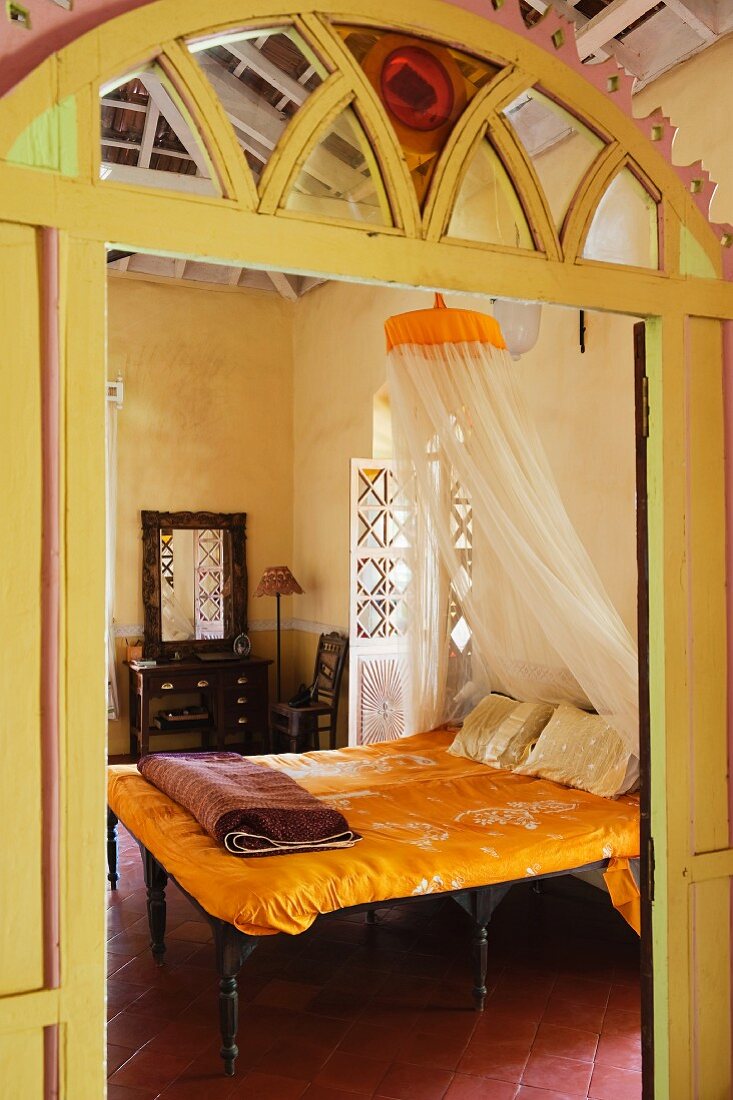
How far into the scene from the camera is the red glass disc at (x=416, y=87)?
199 cm

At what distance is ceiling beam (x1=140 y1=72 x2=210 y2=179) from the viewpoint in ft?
6.07

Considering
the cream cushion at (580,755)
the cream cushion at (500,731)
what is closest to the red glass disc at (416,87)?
the cream cushion at (580,755)

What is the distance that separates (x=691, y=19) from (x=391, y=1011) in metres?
4.23

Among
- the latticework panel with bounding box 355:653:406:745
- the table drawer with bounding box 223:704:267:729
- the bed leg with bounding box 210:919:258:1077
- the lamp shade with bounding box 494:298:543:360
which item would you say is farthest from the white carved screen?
the bed leg with bounding box 210:919:258:1077

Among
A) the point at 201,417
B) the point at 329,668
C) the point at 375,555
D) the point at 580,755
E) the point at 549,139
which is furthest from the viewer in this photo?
the point at 201,417

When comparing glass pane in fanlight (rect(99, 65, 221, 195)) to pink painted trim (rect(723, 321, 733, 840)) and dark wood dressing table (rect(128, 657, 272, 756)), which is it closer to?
pink painted trim (rect(723, 321, 733, 840))

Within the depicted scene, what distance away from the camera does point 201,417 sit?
27.2 ft

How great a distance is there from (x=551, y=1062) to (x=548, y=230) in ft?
9.27

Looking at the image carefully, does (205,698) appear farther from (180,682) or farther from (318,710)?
(318,710)

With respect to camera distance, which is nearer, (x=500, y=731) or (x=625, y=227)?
(x=625, y=227)

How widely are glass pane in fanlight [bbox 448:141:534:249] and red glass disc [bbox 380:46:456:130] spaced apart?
13cm

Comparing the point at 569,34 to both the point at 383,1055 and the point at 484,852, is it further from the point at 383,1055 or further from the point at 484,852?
the point at 383,1055

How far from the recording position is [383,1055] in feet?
11.3

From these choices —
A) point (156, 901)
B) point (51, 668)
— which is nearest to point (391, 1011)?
point (156, 901)
